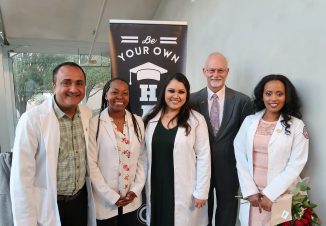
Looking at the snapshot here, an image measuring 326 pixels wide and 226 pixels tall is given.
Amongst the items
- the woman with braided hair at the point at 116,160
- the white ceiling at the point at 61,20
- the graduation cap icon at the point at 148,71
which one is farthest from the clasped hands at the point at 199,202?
the white ceiling at the point at 61,20

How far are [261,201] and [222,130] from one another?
0.59 meters

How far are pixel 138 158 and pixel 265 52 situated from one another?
133cm

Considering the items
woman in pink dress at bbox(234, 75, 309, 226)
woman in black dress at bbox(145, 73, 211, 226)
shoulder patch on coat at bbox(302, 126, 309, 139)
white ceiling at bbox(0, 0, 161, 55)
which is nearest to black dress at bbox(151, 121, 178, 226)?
woman in black dress at bbox(145, 73, 211, 226)

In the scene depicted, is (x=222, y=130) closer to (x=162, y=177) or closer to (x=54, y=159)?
(x=162, y=177)

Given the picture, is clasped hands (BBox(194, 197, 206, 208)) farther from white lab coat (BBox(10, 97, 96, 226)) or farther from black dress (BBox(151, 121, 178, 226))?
white lab coat (BBox(10, 97, 96, 226))

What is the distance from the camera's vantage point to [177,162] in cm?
200

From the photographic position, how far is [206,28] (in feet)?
11.5

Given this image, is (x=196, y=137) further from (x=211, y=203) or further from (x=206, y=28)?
(x=206, y=28)

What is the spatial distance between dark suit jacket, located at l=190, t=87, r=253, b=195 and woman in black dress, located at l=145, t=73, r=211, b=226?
0.53ft

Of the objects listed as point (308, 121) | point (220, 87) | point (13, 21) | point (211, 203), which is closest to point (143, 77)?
point (220, 87)

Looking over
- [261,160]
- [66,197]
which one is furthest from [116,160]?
[261,160]

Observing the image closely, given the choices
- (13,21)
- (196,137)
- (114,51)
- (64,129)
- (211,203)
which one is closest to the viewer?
(64,129)

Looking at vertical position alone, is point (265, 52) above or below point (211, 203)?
above

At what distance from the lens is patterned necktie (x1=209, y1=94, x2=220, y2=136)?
7.26 feet
